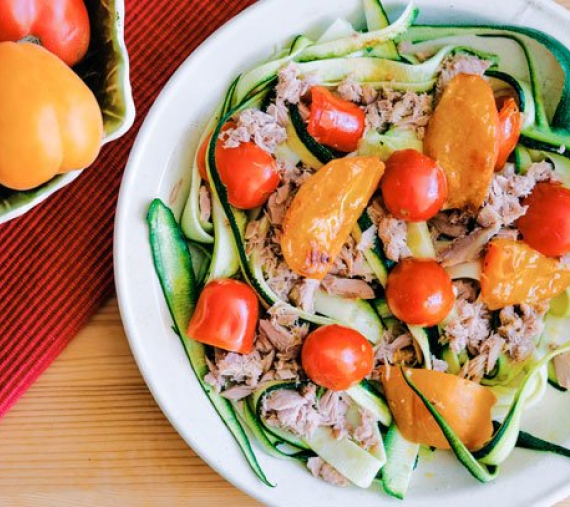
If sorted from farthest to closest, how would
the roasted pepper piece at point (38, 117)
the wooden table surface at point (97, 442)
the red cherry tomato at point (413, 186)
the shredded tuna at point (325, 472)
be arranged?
1. the wooden table surface at point (97, 442)
2. the shredded tuna at point (325, 472)
3. the red cherry tomato at point (413, 186)
4. the roasted pepper piece at point (38, 117)

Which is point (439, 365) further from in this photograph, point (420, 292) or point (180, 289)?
point (180, 289)

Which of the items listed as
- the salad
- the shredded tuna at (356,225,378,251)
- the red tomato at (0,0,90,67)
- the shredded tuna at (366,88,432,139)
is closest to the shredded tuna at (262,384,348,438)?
the salad

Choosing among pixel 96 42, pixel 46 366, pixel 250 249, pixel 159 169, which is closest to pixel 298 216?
pixel 250 249

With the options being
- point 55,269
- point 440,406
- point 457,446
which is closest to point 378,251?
point 440,406

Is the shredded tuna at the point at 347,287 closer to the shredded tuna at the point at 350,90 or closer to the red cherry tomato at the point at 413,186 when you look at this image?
the red cherry tomato at the point at 413,186

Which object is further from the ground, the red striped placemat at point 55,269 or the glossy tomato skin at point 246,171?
the glossy tomato skin at point 246,171

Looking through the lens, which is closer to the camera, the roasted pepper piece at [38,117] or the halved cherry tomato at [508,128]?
the roasted pepper piece at [38,117]

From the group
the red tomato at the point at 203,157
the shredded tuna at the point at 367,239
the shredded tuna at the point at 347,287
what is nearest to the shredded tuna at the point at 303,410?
the shredded tuna at the point at 347,287
